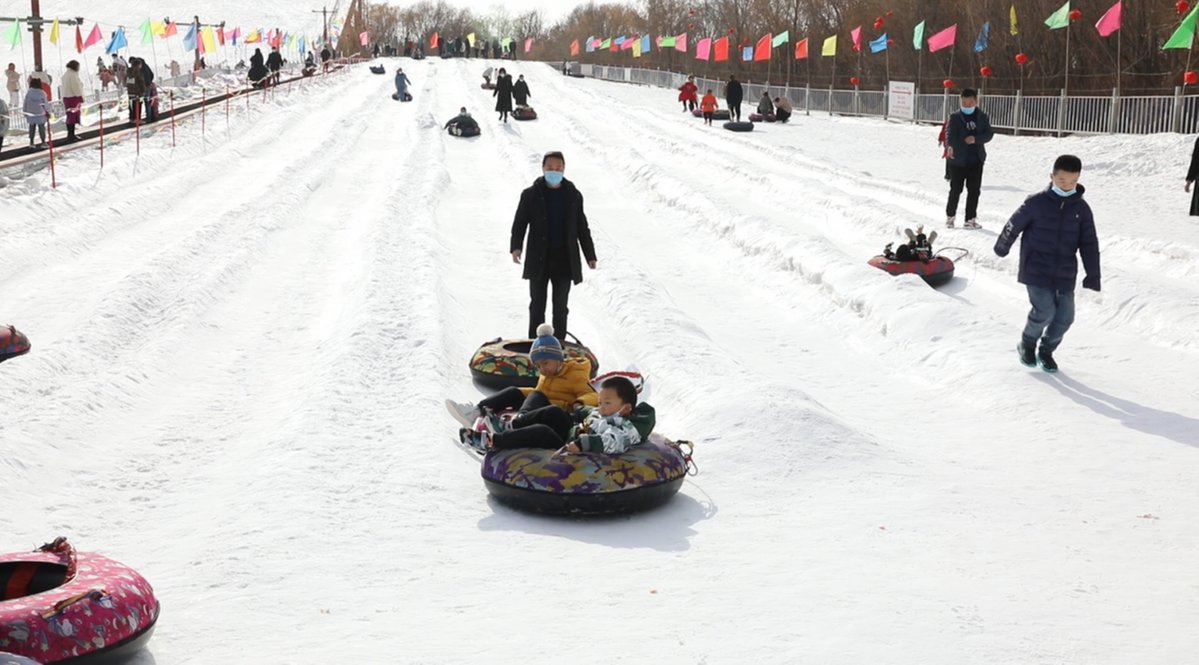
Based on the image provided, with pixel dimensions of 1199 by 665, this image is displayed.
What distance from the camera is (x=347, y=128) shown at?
34344 millimetres

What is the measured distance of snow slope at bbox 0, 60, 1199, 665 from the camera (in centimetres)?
541

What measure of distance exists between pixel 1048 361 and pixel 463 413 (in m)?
4.56

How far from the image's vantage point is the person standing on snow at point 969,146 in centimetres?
1559

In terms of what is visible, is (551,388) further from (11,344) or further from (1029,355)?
(11,344)

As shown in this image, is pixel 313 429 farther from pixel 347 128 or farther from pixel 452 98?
pixel 452 98

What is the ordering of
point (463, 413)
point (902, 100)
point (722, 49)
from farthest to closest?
point (722, 49), point (902, 100), point (463, 413)

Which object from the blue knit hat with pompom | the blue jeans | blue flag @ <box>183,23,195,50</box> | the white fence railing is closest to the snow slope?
the blue jeans

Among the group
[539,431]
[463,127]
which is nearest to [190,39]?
[463,127]

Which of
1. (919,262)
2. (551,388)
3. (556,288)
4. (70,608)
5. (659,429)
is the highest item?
(556,288)

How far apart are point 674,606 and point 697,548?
827 mm

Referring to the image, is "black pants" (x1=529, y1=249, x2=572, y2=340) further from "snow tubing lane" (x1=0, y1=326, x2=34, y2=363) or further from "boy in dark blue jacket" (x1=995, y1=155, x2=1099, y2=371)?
"snow tubing lane" (x1=0, y1=326, x2=34, y2=363)

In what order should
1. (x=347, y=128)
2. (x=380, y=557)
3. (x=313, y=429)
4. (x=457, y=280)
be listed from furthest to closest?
(x=347, y=128), (x=457, y=280), (x=313, y=429), (x=380, y=557)

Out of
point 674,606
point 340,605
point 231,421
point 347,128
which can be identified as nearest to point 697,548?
point 674,606

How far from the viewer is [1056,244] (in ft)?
29.8
